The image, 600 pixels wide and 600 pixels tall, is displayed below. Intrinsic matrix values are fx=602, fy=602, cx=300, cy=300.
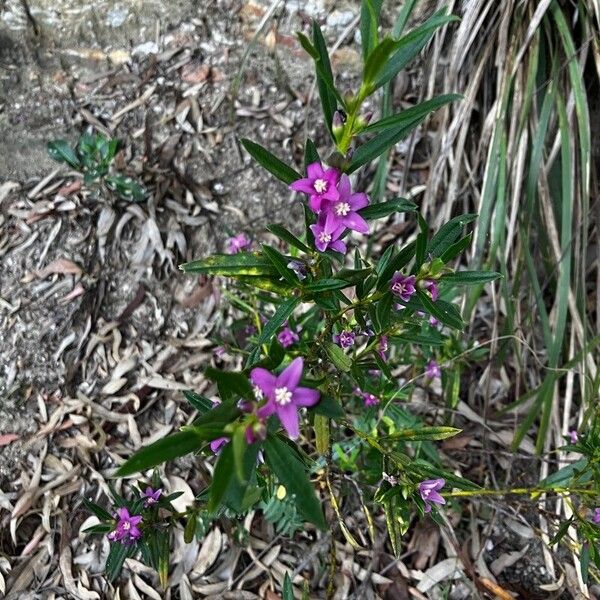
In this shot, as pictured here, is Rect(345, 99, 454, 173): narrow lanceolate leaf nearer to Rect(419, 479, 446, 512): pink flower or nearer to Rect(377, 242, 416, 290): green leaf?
Rect(377, 242, 416, 290): green leaf

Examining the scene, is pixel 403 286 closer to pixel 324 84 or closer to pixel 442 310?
pixel 442 310

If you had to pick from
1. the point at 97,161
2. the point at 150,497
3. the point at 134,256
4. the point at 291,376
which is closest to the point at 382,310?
the point at 291,376

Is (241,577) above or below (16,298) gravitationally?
below

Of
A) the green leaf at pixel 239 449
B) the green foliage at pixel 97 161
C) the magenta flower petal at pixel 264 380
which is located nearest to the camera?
the green leaf at pixel 239 449

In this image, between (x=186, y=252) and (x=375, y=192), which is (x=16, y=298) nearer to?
(x=186, y=252)

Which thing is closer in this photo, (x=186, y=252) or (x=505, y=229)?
(x=505, y=229)

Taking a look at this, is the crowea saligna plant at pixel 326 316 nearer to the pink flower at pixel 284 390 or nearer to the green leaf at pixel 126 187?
the pink flower at pixel 284 390

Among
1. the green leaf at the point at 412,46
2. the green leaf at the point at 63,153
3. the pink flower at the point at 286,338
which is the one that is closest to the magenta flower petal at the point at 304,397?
the green leaf at the point at 412,46

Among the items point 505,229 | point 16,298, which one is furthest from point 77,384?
point 505,229

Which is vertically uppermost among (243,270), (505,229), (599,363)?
(243,270)
